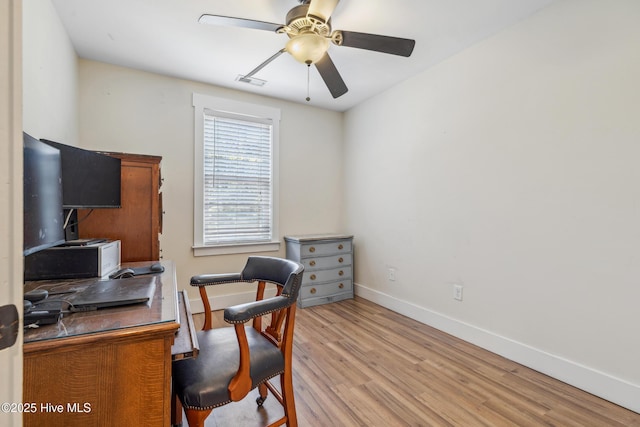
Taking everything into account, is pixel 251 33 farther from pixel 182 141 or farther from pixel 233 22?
pixel 182 141

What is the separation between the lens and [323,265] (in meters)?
3.52

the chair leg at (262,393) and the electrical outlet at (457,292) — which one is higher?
the electrical outlet at (457,292)

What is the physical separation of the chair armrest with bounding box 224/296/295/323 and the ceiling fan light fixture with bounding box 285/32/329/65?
1.45m

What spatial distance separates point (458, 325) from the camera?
2.59 meters

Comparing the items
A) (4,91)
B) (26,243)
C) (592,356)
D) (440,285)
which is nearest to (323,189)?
(440,285)

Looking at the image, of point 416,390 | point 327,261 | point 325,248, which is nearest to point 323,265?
point 327,261

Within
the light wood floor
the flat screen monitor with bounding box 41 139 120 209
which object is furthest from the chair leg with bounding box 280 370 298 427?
the flat screen monitor with bounding box 41 139 120 209

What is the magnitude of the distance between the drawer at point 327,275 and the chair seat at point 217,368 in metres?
1.85

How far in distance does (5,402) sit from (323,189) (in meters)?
3.57

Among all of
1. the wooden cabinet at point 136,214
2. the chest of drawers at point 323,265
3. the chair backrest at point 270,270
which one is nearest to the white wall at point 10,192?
the chair backrest at point 270,270

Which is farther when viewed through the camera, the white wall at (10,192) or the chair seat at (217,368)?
the chair seat at (217,368)

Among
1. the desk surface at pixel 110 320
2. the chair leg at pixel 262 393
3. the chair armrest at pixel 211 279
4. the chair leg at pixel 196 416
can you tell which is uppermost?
the desk surface at pixel 110 320

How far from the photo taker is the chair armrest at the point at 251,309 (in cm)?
114

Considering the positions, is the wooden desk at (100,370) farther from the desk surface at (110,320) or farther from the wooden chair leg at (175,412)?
the wooden chair leg at (175,412)
